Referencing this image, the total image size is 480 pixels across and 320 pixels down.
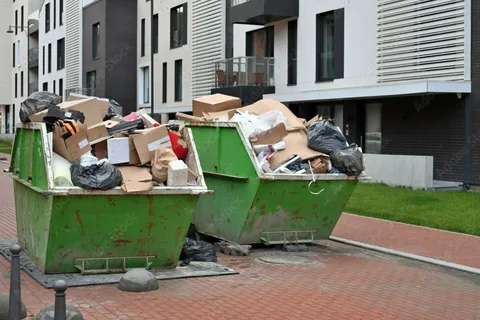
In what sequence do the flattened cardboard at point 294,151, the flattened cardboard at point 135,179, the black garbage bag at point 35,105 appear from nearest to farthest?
the flattened cardboard at point 135,179
the black garbage bag at point 35,105
the flattened cardboard at point 294,151

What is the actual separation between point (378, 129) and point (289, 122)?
11.9 m

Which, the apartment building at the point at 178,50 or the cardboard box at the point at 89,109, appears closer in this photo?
the cardboard box at the point at 89,109

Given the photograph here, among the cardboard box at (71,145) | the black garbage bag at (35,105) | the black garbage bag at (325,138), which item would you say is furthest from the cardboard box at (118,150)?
the black garbage bag at (325,138)

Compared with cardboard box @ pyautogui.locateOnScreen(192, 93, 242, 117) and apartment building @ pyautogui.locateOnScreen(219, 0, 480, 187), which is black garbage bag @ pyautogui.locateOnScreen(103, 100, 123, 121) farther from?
apartment building @ pyautogui.locateOnScreen(219, 0, 480, 187)

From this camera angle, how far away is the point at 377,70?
826 inches

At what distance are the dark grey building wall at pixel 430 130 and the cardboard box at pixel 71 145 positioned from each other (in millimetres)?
13012

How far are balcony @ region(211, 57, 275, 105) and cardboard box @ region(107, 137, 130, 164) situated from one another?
17688 mm

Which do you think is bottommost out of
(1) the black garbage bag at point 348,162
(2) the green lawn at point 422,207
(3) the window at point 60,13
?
(2) the green lawn at point 422,207

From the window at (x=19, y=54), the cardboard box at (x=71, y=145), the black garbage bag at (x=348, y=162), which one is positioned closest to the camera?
the cardboard box at (x=71, y=145)

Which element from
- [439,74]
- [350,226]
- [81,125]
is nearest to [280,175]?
[81,125]

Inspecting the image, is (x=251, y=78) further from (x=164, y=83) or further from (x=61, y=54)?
(x=61, y=54)

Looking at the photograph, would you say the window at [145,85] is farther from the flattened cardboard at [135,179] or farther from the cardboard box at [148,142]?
the flattened cardboard at [135,179]

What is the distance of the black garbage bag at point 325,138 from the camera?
10.2 m

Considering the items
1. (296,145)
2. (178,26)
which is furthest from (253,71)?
(296,145)
